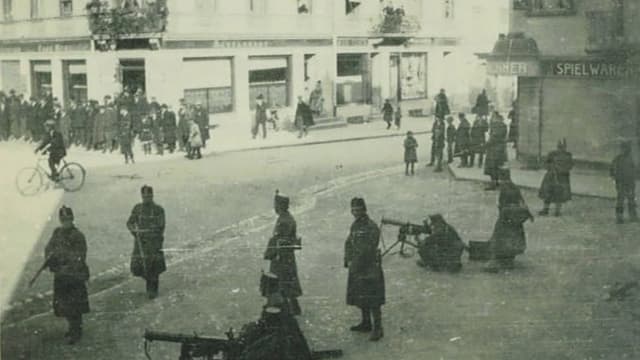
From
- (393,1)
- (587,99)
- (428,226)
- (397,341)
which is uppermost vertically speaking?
(393,1)

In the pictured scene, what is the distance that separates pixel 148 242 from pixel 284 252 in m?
1.58

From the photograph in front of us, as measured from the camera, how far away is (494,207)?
11.8 meters

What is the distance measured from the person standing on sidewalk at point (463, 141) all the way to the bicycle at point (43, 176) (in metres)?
6.90

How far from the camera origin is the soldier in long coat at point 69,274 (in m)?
6.97

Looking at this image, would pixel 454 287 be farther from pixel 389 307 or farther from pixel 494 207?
pixel 494 207

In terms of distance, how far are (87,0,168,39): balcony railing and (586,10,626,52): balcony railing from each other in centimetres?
699

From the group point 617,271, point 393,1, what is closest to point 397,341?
point 617,271

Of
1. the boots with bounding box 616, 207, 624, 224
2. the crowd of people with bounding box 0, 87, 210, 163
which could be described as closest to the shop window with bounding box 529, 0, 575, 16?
the boots with bounding box 616, 207, 624, 224

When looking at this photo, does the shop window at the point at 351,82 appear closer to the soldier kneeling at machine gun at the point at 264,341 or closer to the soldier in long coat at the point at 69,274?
the soldier in long coat at the point at 69,274

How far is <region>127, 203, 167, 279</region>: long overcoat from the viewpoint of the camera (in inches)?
318

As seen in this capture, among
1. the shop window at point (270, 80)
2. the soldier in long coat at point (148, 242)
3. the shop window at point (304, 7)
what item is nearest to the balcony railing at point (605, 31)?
the soldier in long coat at point (148, 242)

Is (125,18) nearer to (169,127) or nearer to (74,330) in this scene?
(169,127)

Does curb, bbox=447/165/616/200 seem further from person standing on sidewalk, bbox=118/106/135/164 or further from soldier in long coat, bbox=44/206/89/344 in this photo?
soldier in long coat, bbox=44/206/89/344

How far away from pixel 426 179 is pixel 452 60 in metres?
2.18
